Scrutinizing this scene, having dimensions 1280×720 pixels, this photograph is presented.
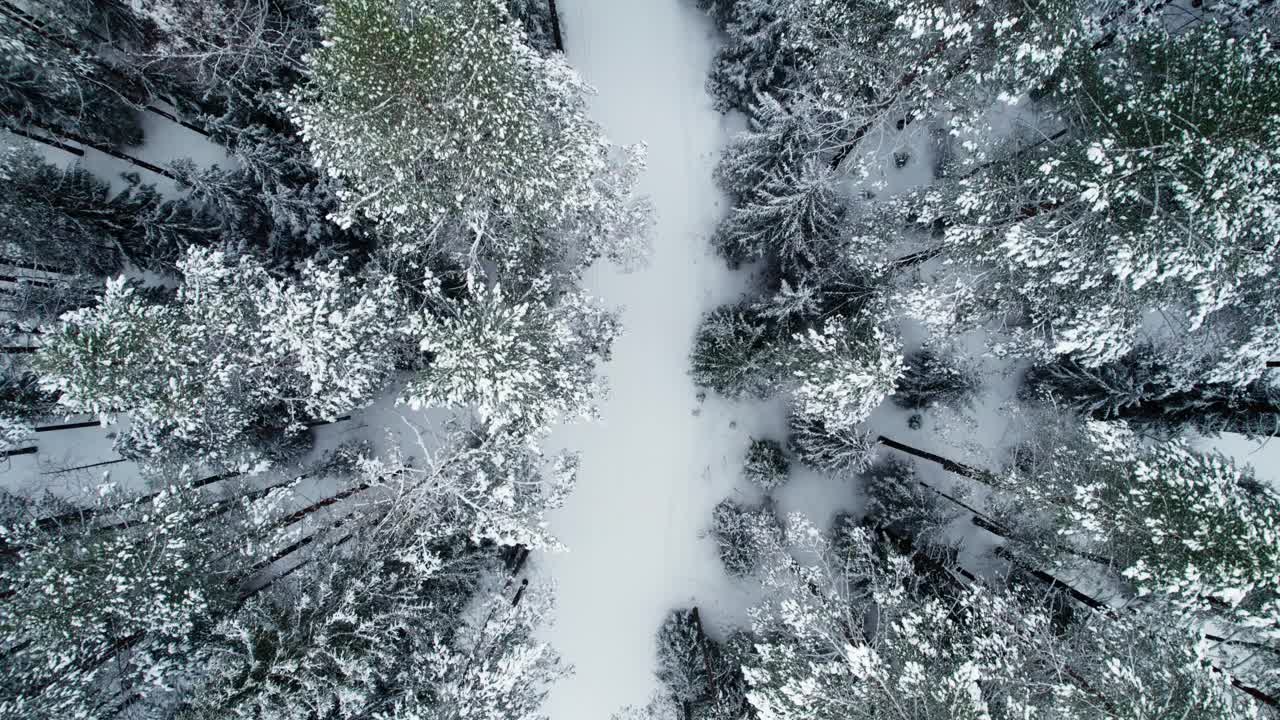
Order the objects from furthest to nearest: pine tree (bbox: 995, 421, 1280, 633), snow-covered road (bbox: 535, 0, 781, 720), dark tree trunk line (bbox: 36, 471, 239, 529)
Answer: snow-covered road (bbox: 535, 0, 781, 720)
dark tree trunk line (bbox: 36, 471, 239, 529)
pine tree (bbox: 995, 421, 1280, 633)

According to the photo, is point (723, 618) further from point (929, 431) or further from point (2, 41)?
point (2, 41)

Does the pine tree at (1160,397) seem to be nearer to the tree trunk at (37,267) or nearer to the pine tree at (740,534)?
the pine tree at (740,534)

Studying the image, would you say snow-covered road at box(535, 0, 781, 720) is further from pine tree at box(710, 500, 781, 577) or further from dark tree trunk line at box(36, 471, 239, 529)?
dark tree trunk line at box(36, 471, 239, 529)

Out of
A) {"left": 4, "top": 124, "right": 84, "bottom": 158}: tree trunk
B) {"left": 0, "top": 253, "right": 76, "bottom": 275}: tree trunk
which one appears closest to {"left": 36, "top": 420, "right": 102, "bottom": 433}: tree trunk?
{"left": 0, "top": 253, "right": 76, "bottom": 275}: tree trunk

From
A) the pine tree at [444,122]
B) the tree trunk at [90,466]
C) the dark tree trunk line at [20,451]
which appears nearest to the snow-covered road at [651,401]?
the pine tree at [444,122]

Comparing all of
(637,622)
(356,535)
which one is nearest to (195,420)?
(356,535)

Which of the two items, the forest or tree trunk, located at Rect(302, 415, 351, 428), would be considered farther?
tree trunk, located at Rect(302, 415, 351, 428)

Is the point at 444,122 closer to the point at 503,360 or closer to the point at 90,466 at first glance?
the point at 503,360

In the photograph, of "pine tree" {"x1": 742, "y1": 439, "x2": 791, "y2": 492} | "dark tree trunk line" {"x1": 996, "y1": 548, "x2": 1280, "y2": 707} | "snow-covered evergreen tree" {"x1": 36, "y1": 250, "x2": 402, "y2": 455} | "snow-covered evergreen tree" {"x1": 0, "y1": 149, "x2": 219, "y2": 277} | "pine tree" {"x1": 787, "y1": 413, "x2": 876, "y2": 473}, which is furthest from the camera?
"pine tree" {"x1": 742, "y1": 439, "x2": 791, "y2": 492}
